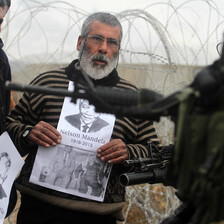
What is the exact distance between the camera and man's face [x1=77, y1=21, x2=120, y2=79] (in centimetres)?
241

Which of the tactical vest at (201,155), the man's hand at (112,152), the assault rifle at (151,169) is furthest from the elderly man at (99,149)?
the tactical vest at (201,155)

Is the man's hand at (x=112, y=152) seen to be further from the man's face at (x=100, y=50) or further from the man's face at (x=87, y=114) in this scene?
the man's face at (x=100, y=50)

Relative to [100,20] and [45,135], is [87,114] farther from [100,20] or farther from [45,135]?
[100,20]

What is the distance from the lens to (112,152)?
2.16 meters

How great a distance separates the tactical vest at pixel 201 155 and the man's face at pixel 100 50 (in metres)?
1.28

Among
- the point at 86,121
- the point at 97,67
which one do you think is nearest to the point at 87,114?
the point at 86,121

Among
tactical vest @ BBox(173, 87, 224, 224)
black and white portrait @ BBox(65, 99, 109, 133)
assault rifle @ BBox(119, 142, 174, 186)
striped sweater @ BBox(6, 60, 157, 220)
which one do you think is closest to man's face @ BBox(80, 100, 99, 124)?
black and white portrait @ BBox(65, 99, 109, 133)

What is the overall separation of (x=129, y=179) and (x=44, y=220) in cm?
71

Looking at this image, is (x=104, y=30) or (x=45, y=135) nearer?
(x=45, y=135)

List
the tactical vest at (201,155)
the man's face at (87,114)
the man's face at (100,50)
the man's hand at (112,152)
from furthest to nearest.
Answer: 1. the man's face at (100,50)
2. the man's face at (87,114)
3. the man's hand at (112,152)
4. the tactical vest at (201,155)

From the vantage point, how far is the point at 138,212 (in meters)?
5.00

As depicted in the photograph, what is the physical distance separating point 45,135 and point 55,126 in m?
0.12

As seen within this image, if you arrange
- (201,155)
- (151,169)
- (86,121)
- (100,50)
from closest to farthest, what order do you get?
(201,155) → (151,169) → (86,121) → (100,50)

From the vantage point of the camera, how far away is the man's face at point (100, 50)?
241cm
